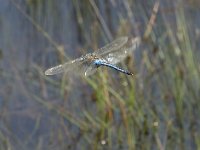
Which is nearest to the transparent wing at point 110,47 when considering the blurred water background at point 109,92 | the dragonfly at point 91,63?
the dragonfly at point 91,63

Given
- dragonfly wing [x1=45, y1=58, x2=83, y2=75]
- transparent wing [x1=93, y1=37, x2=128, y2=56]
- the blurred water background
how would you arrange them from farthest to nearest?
the blurred water background < transparent wing [x1=93, y1=37, x2=128, y2=56] < dragonfly wing [x1=45, y1=58, x2=83, y2=75]

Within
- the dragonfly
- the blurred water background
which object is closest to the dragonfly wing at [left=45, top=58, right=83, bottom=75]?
the dragonfly

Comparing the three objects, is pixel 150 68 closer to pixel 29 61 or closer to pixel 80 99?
pixel 80 99

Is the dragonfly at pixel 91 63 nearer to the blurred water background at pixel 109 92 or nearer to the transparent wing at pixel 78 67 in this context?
the transparent wing at pixel 78 67

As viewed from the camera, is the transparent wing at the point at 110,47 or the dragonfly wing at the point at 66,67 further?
the transparent wing at the point at 110,47

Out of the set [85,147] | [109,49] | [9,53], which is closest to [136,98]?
[85,147]

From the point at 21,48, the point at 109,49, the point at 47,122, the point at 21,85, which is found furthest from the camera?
the point at 21,48

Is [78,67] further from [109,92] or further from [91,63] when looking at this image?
[109,92]

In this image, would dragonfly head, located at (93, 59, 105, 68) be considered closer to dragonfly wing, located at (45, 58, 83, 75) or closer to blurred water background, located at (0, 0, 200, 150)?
dragonfly wing, located at (45, 58, 83, 75)
